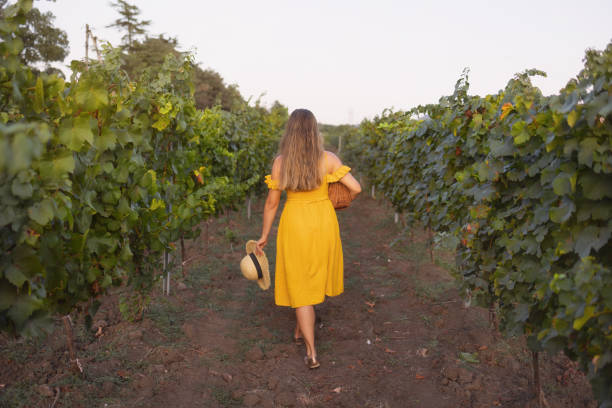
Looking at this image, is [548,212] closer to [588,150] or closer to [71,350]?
[588,150]

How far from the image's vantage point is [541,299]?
2.09 meters

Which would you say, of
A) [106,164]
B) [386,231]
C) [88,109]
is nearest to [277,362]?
[106,164]

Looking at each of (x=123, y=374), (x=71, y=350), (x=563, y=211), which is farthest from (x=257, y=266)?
(x=563, y=211)

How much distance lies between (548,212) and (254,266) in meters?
2.18

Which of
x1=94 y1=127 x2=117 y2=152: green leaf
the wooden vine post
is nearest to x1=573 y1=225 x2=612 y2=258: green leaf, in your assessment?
x1=94 y1=127 x2=117 y2=152: green leaf

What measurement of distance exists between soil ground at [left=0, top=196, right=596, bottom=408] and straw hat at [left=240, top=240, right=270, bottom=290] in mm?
543

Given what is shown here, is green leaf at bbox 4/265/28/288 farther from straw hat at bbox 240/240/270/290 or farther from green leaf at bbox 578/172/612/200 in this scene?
green leaf at bbox 578/172/612/200

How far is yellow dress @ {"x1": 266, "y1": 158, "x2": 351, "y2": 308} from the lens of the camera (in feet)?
11.5

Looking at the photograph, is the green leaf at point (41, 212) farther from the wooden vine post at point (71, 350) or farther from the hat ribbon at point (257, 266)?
the hat ribbon at point (257, 266)

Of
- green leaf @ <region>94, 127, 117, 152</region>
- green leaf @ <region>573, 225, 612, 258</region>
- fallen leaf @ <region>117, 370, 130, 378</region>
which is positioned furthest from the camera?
fallen leaf @ <region>117, 370, 130, 378</region>

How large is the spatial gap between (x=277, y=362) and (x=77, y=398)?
1.34m

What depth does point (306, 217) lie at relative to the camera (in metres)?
3.50

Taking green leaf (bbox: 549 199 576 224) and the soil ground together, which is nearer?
green leaf (bbox: 549 199 576 224)

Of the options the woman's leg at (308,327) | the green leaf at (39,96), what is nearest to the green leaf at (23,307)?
the green leaf at (39,96)
